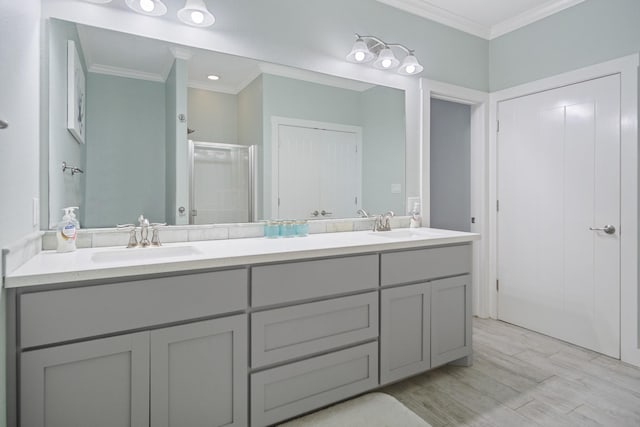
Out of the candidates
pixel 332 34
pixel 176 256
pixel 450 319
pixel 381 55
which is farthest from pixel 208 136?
pixel 450 319

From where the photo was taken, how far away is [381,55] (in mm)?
2471

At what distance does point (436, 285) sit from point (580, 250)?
131 centimetres

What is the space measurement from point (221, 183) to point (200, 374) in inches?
39.6

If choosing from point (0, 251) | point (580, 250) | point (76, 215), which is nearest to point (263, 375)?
point (0, 251)

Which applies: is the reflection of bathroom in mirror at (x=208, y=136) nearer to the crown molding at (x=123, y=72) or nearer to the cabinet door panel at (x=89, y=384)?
the crown molding at (x=123, y=72)

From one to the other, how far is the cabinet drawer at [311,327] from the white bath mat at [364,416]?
34 cm

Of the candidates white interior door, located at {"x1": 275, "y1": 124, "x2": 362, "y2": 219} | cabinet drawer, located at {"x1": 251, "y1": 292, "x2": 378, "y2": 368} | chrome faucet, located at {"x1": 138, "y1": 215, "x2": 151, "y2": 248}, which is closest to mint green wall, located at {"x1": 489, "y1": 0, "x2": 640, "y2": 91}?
white interior door, located at {"x1": 275, "y1": 124, "x2": 362, "y2": 219}

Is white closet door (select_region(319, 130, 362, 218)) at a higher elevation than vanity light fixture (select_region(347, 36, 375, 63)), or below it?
below

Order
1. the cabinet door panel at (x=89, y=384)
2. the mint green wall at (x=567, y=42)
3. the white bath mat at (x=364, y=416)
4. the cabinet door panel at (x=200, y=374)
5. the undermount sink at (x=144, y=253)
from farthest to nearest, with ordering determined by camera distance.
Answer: the mint green wall at (x=567, y=42) → the white bath mat at (x=364, y=416) → the undermount sink at (x=144, y=253) → the cabinet door panel at (x=200, y=374) → the cabinet door panel at (x=89, y=384)

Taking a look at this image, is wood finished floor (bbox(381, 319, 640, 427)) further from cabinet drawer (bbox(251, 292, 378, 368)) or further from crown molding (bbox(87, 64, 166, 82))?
crown molding (bbox(87, 64, 166, 82))

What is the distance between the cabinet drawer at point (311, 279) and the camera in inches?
59.4

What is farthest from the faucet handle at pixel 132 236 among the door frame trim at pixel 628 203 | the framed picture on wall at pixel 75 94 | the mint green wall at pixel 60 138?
the door frame trim at pixel 628 203

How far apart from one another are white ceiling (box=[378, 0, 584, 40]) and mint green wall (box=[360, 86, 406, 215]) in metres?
0.67

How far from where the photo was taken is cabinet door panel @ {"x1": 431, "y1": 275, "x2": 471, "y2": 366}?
207 cm
